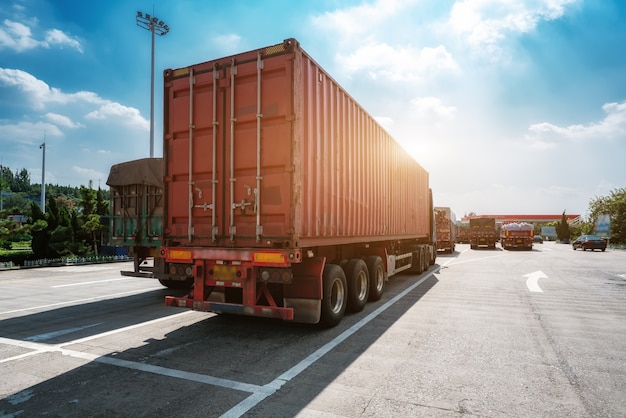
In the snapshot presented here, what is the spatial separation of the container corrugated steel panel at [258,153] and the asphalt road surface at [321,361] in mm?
1521

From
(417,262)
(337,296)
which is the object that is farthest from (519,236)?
(337,296)

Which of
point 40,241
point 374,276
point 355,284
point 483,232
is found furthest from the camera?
point 483,232

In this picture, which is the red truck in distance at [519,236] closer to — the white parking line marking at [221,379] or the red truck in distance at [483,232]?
the red truck in distance at [483,232]

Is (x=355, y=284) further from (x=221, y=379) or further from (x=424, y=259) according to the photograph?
(x=424, y=259)

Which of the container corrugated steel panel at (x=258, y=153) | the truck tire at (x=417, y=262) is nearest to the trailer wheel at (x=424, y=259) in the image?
the truck tire at (x=417, y=262)

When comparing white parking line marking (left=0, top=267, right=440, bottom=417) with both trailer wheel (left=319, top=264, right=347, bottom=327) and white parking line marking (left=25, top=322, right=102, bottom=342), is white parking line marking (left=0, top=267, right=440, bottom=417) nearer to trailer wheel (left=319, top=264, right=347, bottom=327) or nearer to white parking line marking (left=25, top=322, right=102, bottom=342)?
white parking line marking (left=25, top=322, right=102, bottom=342)

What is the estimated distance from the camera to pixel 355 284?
22.9 ft

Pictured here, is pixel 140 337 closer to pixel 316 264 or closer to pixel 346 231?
pixel 316 264

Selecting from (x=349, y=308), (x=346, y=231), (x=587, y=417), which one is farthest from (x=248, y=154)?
(x=587, y=417)

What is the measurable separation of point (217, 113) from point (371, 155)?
380cm

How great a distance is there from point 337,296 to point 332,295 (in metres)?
0.22

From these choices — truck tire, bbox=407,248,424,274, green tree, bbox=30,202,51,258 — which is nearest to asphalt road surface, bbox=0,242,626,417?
truck tire, bbox=407,248,424,274

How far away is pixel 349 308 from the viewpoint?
7156 millimetres

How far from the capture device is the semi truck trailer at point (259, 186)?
534 centimetres
